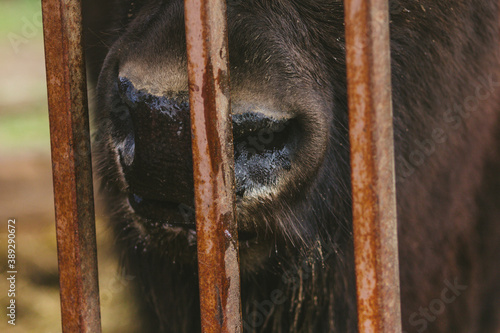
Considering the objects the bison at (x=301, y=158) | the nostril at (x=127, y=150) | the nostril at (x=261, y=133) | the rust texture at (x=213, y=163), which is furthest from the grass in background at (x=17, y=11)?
the rust texture at (x=213, y=163)

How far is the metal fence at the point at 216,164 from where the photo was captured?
0.53 m

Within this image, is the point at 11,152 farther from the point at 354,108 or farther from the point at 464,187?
the point at 354,108

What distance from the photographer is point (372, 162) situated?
0.54 m

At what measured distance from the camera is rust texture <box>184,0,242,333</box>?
24.6 inches

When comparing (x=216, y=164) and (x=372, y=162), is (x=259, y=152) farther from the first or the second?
(x=372, y=162)

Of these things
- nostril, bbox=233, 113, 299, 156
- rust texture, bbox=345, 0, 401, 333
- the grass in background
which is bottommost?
rust texture, bbox=345, 0, 401, 333

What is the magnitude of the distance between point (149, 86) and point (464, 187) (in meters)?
1.06

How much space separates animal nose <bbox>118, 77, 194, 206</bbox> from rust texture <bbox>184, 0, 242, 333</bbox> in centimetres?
13

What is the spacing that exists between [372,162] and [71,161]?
0.45 meters

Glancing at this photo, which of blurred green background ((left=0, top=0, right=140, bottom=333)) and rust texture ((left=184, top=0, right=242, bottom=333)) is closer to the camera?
rust texture ((left=184, top=0, right=242, bottom=333))

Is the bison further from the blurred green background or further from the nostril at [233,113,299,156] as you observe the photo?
the blurred green background

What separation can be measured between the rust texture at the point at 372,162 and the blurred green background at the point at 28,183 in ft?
5.85

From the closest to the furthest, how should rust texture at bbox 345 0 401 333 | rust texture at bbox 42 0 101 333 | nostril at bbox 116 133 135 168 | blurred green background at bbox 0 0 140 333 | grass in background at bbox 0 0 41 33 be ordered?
rust texture at bbox 345 0 401 333, rust texture at bbox 42 0 101 333, nostril at bbox 116 133 135 168, blurred green background at bbox 0 0 140 333, grass in background at bbox 0 0 41 33

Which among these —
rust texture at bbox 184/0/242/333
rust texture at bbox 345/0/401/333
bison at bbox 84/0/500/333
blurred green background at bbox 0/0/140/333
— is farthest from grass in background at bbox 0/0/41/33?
rust texture at bbox 345/0/401/333
